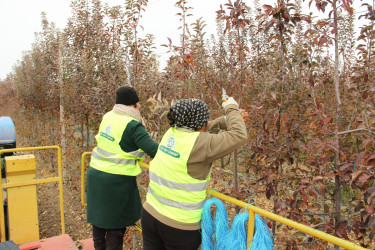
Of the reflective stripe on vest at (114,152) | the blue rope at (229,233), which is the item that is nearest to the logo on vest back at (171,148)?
the blue rope at (229,233)

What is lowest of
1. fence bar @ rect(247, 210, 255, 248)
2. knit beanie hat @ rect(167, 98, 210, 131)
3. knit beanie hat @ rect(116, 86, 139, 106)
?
fence bar @ rect(247, 210, 255, 248)

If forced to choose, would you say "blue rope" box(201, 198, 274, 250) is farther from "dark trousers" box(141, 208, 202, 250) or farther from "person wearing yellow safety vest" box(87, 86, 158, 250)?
"person wearing yellow safety vest" box(87, 86, 158, 250)

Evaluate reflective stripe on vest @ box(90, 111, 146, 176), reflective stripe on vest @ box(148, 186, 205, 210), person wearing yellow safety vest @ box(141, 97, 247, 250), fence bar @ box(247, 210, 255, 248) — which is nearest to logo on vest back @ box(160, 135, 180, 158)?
person wearing yellow safety vest @ box(141, 97, 247, 250)

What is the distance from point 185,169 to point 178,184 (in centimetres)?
12

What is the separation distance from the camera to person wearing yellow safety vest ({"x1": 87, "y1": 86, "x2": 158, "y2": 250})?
2889 millimetres

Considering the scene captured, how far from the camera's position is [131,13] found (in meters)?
4.70

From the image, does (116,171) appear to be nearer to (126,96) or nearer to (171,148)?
→ (126,96)

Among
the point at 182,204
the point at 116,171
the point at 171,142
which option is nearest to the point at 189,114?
the point at 171,142

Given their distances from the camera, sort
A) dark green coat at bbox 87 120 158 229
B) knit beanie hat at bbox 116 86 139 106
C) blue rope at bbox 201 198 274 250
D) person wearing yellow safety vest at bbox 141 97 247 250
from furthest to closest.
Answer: knit beanie hat at bbox 116 86 139 106 → dark green coat at bbox 87 120 158 229 → person wearing yellow safety vest at bbox 141 97 247 250 → blue rope at bbox 201 198 274 250

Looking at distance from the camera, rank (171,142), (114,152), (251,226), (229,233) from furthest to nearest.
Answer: (114,152)
(171,142)
(229,233)
(251,226)

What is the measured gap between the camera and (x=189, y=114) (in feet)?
6.95

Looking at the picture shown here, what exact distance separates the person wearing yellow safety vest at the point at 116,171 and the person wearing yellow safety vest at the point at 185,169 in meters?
0.75

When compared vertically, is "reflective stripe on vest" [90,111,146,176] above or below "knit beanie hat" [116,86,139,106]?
below

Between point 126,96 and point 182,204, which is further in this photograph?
point 126,96
